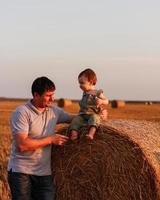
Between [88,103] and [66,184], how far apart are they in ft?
4.22

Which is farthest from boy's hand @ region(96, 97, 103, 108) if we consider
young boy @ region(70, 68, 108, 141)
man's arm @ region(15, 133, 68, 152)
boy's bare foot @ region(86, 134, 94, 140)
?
man's arm @ region(15, 133, 68, 152)

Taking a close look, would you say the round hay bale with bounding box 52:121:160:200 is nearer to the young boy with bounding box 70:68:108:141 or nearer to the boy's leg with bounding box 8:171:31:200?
the young boy with bounding box 70:68:108:141

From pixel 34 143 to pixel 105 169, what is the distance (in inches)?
55.0

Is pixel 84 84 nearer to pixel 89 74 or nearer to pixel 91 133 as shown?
pixel 89 74

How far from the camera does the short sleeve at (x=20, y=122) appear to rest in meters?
5.10

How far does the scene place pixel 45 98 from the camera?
5062 mm

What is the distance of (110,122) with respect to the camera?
21.3 ft

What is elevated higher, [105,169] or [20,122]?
[20,122]

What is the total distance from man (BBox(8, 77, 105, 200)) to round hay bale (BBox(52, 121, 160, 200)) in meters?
0.89

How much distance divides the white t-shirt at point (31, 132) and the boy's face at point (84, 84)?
1.52 feet

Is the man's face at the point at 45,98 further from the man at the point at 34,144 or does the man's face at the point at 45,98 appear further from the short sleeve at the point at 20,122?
the short sleeve at the point at 20,122

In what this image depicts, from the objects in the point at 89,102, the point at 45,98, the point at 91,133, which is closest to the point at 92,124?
the point at 91,133

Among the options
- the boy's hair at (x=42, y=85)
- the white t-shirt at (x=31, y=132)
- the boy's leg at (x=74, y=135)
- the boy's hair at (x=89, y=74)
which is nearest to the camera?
the boy's hair at (x=42, y=85)

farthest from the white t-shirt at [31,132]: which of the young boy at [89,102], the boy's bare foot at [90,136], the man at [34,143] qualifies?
the boy's bare foot at [90,136]
